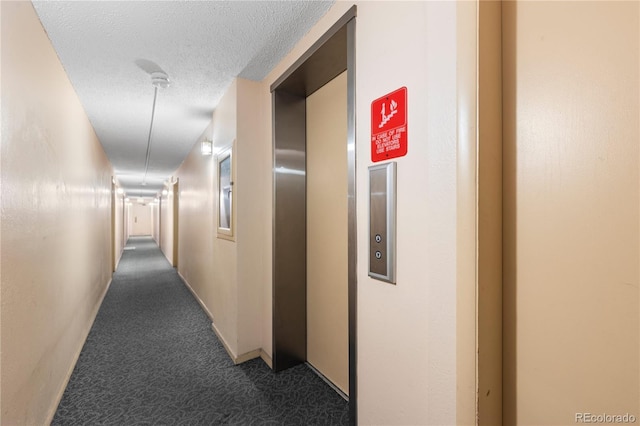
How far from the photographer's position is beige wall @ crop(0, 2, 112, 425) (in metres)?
1.36

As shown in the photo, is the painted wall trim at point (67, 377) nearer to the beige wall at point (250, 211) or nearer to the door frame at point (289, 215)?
the beige wall at point (250, 211)

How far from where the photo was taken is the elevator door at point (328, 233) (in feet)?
6.93

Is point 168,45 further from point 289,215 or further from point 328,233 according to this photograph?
point 328,233

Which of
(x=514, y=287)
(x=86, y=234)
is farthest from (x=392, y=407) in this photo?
(x=86, y=234)

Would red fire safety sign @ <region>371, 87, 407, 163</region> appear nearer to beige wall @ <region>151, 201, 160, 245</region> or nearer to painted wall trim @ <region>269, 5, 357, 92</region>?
painted wall trim @ <region>269, 5, 357, 92</region>

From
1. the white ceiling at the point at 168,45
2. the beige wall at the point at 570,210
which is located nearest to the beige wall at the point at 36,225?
the white ceiling at the point at 168,45

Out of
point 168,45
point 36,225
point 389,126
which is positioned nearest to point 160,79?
point 168,45

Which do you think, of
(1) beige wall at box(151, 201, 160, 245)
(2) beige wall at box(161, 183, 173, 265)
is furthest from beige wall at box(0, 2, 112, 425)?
(1) beige wall at box(151, 201, 160, 245)

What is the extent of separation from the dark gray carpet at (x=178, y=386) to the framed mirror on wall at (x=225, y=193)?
1216 millimetres

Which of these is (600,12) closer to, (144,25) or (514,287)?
(514,287)

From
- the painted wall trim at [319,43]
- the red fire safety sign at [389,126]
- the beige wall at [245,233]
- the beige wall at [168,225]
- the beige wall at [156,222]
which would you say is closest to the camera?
the red fire safety sign at [389,126]

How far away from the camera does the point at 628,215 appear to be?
2.44 ft

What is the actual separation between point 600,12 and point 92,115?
4707 millimetres

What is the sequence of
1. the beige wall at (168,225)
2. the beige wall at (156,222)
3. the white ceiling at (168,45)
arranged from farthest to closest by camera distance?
the beige wall at (156,222)
the beige wall at (168,225)
the white ceiling at (168,45)
